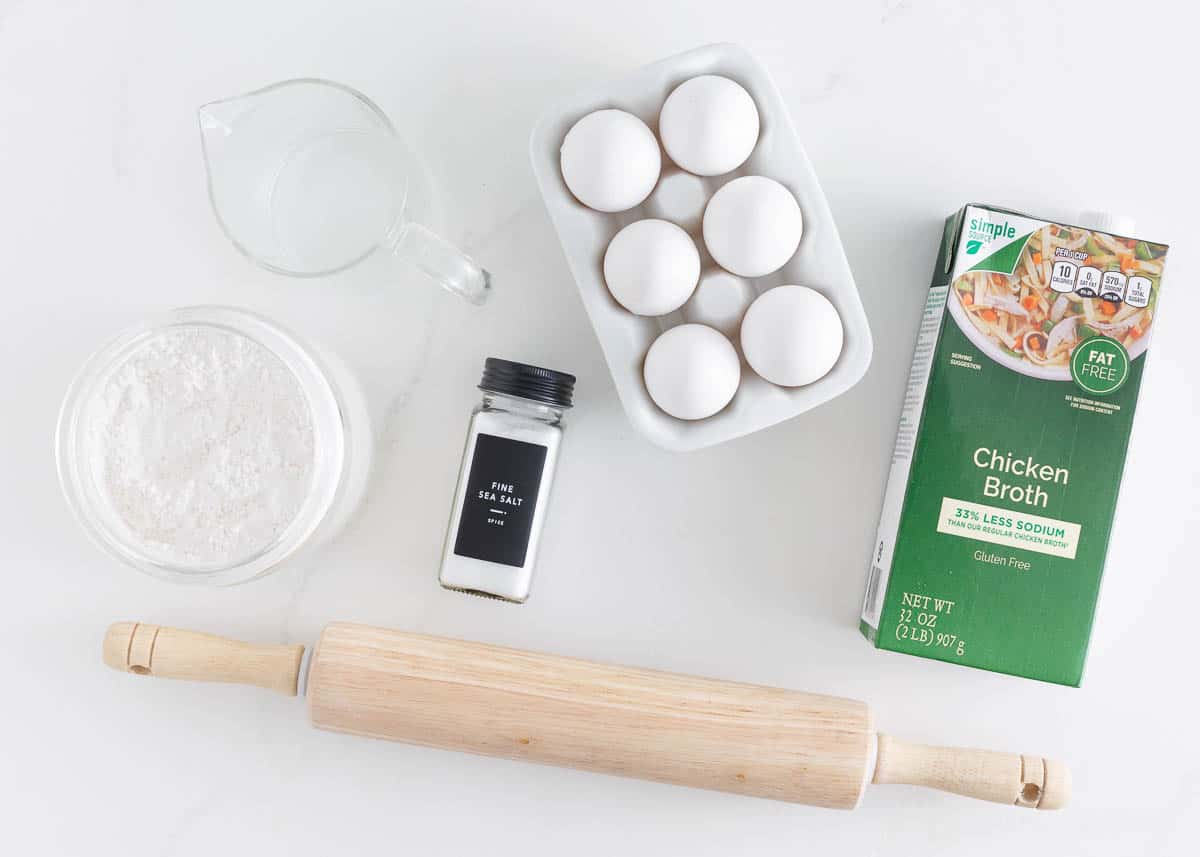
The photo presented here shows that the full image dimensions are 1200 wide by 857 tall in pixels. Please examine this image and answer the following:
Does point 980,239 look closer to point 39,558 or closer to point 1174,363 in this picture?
point 1174,363

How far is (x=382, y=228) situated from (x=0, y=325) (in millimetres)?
378

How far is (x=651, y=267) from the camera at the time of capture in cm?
71

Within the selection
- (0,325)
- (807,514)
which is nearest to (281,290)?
(0,325)

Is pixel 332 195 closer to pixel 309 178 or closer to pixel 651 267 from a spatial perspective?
pixel 309 178

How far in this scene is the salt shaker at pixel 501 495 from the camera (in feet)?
2.63

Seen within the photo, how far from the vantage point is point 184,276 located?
0.88m

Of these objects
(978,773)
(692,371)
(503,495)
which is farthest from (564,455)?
(978,773)

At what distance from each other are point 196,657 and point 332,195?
16.3 inches

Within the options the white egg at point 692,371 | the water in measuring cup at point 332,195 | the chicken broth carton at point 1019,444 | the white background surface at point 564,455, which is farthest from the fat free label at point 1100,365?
the water in measuring cup at point 332,195

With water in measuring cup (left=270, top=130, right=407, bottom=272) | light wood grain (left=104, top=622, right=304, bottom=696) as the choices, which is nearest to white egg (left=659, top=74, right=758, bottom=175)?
water in measuring cup (left=270, top=130, right=407, bottom=272)

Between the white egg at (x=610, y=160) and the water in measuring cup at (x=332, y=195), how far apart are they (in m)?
0.20

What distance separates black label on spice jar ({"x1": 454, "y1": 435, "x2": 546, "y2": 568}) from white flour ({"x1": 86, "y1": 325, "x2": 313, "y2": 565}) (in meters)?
0.14

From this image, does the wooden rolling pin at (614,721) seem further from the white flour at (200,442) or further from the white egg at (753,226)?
the white egg at (753,226)

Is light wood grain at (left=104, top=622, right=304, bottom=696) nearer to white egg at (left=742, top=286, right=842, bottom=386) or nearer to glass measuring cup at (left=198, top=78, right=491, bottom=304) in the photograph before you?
glass measuring cup at (left=198, top=78, right=491, bottom=304)
